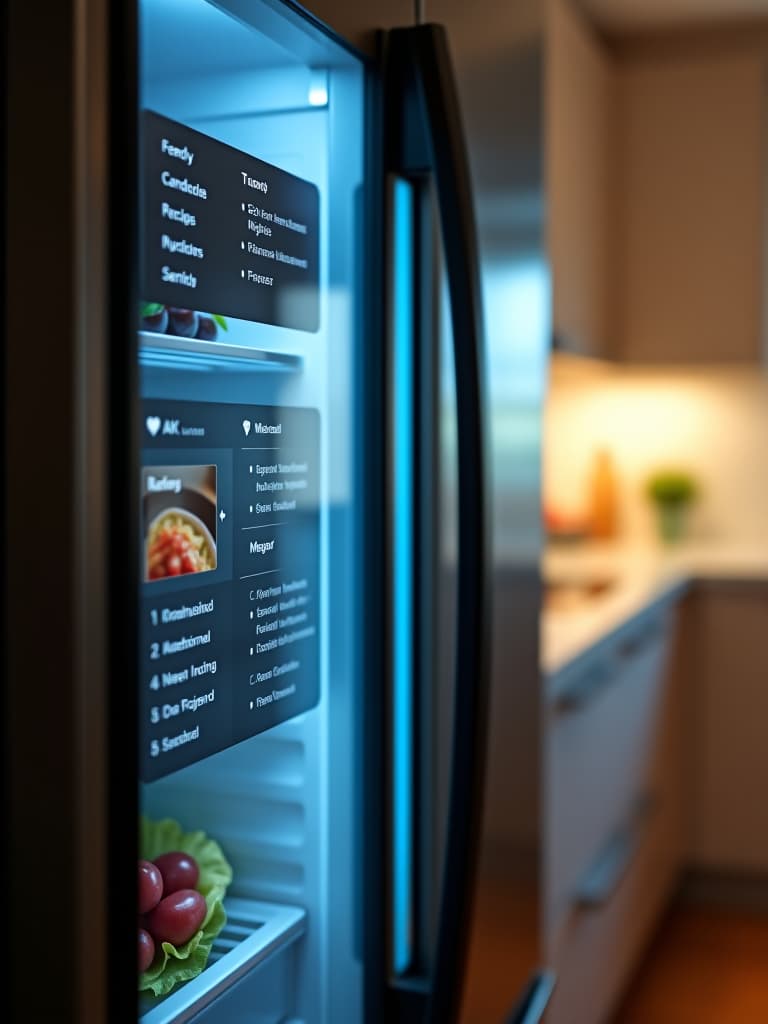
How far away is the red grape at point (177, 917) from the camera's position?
80cm

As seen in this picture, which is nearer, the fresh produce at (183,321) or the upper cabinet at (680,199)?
the fresh produce at (183,321)

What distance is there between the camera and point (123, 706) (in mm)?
658

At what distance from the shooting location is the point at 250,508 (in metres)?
0.87

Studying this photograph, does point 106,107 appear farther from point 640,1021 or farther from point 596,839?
point 640,1021

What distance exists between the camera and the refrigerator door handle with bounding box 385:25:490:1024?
977 mm

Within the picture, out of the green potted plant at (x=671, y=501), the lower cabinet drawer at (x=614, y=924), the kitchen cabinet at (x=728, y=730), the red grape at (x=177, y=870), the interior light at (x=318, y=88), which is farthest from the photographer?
the green potted plant at (x=671, y=501)

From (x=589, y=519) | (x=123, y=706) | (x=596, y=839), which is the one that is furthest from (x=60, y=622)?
(x=589, y=519)

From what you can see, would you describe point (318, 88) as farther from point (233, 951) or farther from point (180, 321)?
point (233, 951)

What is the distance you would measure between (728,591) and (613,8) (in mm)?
1607

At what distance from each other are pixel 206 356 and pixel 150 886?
1.07 ft

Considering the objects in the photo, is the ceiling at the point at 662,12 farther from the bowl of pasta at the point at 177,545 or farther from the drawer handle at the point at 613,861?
the bowl of pasta at the point at 177,545

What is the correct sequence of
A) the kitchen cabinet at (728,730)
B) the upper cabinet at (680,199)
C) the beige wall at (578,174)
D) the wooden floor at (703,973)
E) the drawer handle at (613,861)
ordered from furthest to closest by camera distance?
the upper cabinet at (680,199), the kitchen cabinet at (728,730), the beige wall at (578,174), the wooden floor at (703,973), the drawer handle at (613,861)

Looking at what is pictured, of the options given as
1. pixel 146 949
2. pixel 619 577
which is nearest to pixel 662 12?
pixel 619 577
